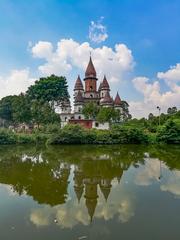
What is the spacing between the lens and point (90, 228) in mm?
5707

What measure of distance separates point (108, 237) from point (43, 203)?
310 cm

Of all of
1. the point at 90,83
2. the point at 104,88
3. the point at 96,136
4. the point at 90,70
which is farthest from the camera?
the point at 90,70

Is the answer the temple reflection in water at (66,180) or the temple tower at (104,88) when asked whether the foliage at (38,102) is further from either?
the temple reflection in water at (66,180)

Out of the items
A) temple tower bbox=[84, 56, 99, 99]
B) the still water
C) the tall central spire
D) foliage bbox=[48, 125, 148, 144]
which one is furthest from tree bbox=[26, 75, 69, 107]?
the still water

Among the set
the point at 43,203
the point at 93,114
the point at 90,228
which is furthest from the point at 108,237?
the point at 93,114

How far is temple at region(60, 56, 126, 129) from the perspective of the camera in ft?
135

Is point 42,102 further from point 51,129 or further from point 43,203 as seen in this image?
point 43,203

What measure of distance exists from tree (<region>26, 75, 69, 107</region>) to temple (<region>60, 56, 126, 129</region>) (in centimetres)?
179

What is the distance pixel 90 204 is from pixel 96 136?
73.3ft

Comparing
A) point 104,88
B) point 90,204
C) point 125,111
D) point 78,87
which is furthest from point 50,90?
point 90,204

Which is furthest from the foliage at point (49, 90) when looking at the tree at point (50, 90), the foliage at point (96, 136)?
the foliage at point (96, 136)

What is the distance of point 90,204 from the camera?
24.9 feet

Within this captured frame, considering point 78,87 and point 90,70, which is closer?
point 90,70

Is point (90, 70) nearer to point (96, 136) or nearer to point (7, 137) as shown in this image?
point (96, 136)
